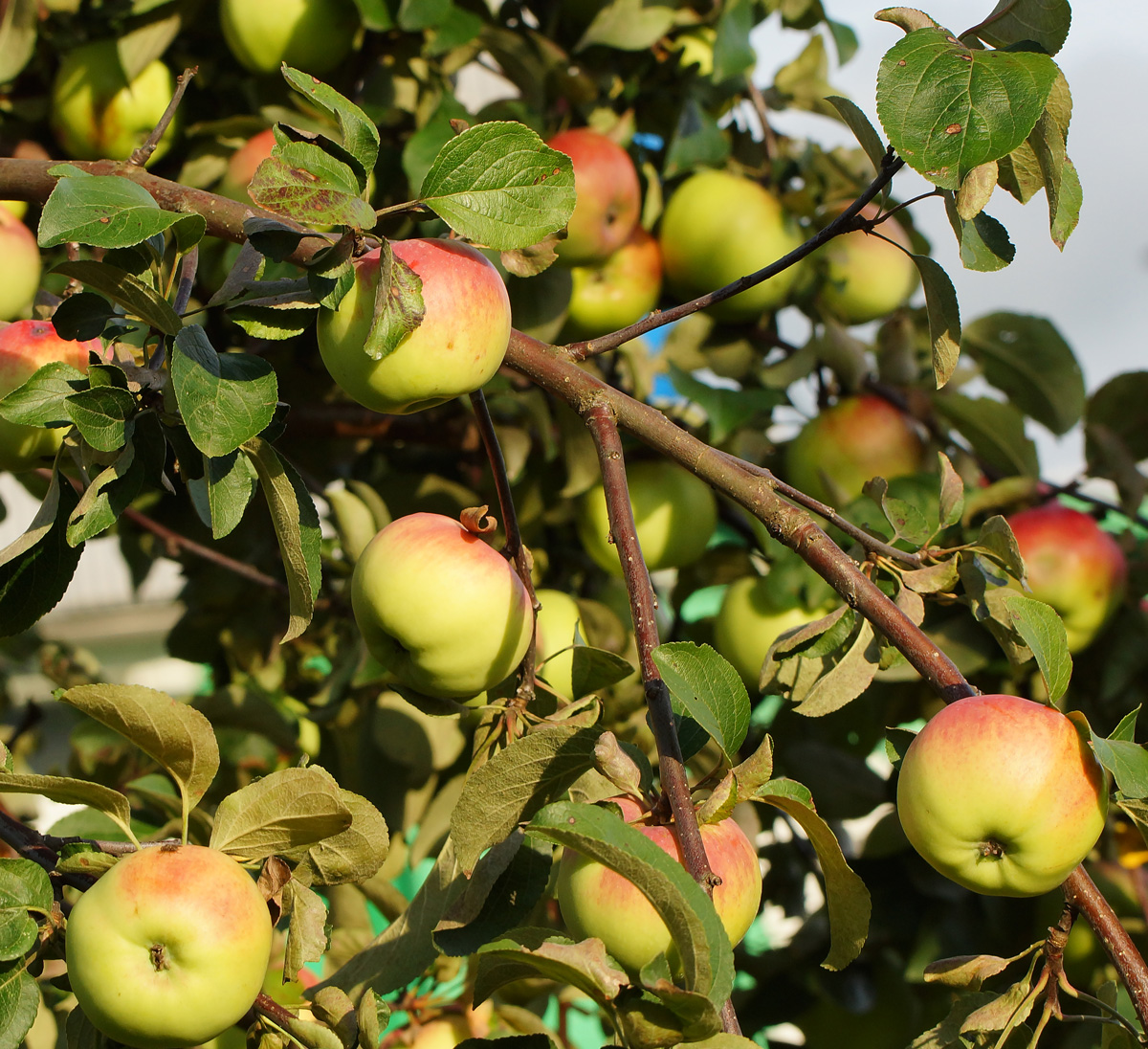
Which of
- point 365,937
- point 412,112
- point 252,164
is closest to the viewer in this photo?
point 365,937

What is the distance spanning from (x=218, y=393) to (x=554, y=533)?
78cm

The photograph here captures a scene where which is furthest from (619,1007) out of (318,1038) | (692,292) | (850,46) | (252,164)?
(850,46)

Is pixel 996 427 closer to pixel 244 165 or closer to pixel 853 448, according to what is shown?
pixel 853 448

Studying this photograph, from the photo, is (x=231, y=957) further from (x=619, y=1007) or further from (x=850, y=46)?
(x=850, y=46)

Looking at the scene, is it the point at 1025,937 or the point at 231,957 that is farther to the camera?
the point at 1025,937

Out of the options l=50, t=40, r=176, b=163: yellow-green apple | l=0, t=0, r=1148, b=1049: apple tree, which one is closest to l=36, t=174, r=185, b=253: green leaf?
l=0, t=0, r=1148, b=1049: apple tree

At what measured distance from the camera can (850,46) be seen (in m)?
1.30

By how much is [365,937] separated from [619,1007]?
19.5 inches

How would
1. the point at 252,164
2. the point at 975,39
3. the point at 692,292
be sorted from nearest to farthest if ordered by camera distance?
the point at 975,39 < the point at 252,164 < the point at 692,292

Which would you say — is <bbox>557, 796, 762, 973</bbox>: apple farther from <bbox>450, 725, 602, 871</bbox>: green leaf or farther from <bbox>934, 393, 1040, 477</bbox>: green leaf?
<bbox>934, 393, 1040, 477</bbox>: green leaf

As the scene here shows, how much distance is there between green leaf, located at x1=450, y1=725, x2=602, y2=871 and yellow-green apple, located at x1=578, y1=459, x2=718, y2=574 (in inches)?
23.1

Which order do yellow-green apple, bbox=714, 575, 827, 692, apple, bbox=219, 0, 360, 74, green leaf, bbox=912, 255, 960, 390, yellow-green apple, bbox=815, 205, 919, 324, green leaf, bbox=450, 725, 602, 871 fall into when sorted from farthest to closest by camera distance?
yellow-green apple, bbox=815, 205, 919, 324 → yellow-green apple, bbox=714, 575, 827, 692 → apple, bbox=219, 0, 360, 74 → green leaf, bbox=912, 255, 960, 390 → green leaf, bbox=450, 725, 602, 871

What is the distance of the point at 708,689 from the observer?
1.64ft

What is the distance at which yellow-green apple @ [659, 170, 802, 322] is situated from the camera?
115 cm
